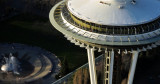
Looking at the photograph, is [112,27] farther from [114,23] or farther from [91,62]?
[91,62]

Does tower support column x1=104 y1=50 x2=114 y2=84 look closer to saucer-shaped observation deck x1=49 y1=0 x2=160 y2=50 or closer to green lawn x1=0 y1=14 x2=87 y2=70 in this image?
saucer-shaped observation deck x1=49 y1=0 x2=160 y2=50

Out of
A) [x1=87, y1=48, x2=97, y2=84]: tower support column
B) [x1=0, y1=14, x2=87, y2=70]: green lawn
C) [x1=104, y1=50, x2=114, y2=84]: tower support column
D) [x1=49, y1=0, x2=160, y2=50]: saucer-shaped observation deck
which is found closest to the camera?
[x1=49, y1=0, x2=160, y2=50]: saucer-shaped observation deck

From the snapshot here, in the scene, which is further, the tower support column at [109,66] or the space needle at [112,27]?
the tower support column at [109,66]

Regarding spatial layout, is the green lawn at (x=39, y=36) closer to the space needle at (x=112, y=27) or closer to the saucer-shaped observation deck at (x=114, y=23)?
the space needle at (x=112, y=27)

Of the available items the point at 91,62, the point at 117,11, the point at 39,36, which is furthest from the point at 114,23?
the point at 39,36

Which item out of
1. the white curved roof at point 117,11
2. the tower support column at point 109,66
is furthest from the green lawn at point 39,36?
the white curved roof at point 117,11

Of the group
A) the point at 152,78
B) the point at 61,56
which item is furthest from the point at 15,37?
the point at 152,78

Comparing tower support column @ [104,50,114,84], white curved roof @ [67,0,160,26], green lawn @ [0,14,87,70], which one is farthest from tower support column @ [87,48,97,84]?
green lawn @ [0,14,87,70]
